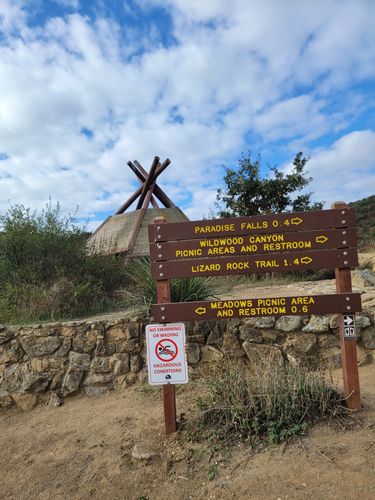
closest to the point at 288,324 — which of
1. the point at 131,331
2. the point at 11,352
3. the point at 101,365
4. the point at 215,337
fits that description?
the point at 215,337

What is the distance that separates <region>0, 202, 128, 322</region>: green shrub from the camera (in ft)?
21.0

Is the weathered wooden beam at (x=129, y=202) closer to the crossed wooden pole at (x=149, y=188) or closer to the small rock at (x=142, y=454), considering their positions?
the crossed wooden pole at (x=149, y=188)

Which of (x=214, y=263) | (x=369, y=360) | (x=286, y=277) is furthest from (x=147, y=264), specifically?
(x=286, y=277)

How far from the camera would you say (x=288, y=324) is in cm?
518

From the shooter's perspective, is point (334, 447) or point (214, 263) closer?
point (334, 447)

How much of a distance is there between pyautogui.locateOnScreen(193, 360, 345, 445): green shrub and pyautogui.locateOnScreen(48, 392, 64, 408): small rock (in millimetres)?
2179

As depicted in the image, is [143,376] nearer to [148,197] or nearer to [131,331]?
[131,331]

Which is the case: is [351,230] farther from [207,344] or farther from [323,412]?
[207,344]

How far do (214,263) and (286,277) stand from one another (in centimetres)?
708

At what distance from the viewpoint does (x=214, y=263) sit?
3670mm

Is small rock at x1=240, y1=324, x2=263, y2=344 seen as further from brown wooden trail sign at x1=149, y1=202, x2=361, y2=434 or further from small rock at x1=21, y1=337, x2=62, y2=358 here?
small rock at x1=21, y1=337, x2=62, y2=358

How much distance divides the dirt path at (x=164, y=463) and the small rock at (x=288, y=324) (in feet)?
3.38

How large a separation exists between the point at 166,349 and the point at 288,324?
2.11m

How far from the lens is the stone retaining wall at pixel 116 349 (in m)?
5.12
